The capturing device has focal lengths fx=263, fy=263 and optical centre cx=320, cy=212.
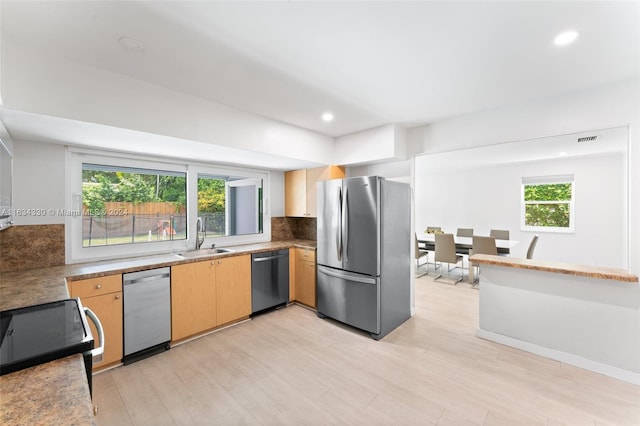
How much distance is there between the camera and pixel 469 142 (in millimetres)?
2971

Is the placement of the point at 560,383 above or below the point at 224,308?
below

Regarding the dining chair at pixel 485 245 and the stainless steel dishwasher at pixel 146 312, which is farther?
the dining chair at pixel 485 245

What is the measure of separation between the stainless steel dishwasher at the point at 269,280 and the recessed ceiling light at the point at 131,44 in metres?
2.30

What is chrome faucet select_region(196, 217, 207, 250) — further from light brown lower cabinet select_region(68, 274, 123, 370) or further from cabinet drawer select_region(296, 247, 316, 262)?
cabinet drawer select_region(296, 247, 316, 262)

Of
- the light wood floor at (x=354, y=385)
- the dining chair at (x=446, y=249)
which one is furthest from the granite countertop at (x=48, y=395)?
the dining chair at (x=446, y=249)

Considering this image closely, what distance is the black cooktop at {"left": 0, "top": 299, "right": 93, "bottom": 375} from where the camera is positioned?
91cm

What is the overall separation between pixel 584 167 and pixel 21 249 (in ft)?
27.7

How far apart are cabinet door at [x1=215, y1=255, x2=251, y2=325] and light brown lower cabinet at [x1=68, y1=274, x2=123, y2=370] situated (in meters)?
0.91

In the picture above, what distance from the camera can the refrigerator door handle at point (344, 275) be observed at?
295 cm

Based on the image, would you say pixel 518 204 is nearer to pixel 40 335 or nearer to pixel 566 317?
pixel 566 317

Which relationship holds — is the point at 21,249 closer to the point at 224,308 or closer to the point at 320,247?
the point at 224,308

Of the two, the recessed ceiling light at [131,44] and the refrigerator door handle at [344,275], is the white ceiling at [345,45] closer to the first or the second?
the recessed ceiling light at [131,44]

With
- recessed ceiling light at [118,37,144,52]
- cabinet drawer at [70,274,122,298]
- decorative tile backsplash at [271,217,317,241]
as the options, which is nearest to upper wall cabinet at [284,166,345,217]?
decorative tile backsplash at [271,217,317,241]

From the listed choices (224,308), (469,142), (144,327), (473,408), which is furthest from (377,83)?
(144,327)
